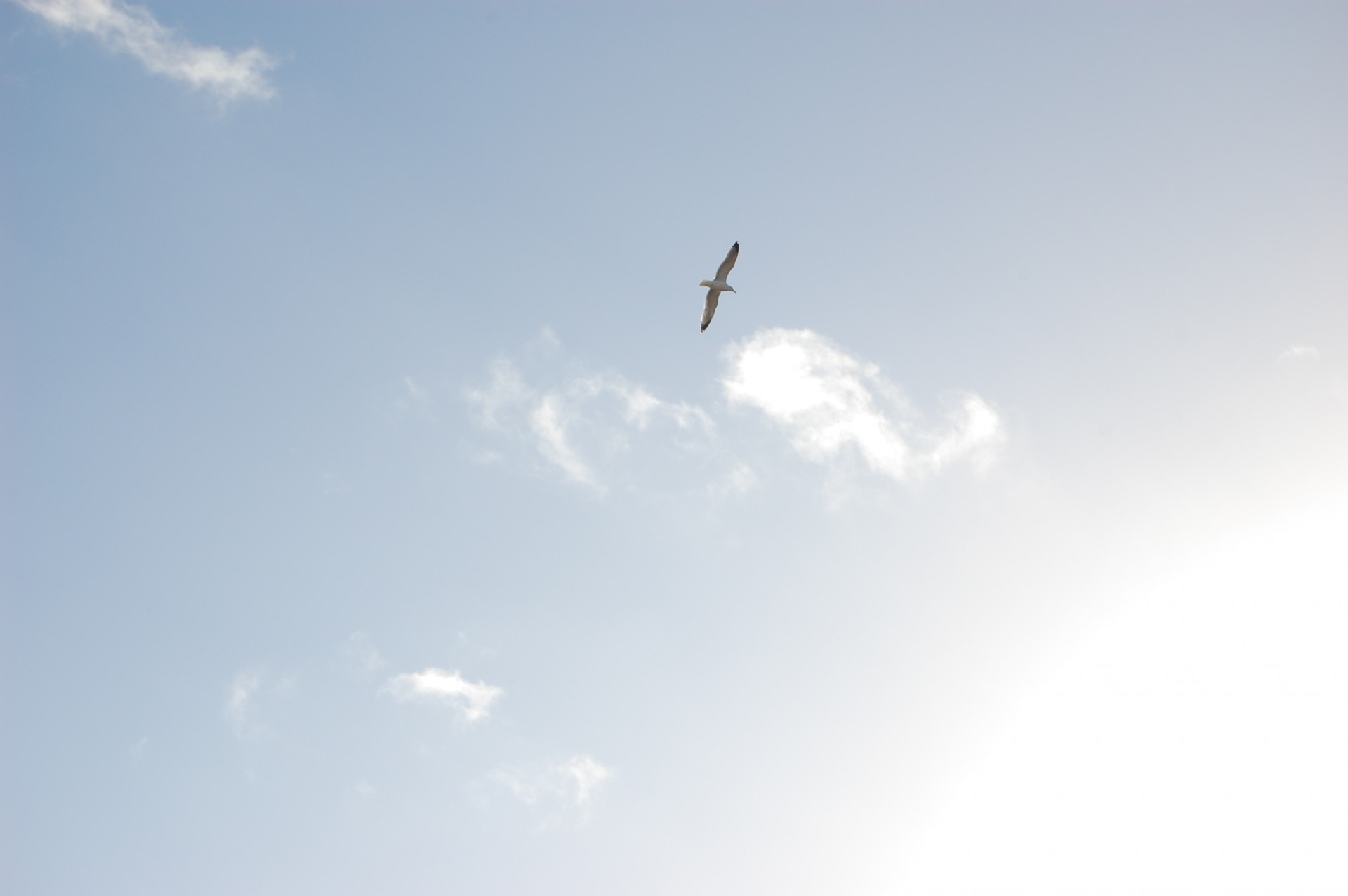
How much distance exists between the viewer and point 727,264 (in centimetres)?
5106

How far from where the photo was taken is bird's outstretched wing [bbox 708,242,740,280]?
50906 mm

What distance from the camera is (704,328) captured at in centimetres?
5122

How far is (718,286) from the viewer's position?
51156mm

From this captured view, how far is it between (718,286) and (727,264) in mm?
1228

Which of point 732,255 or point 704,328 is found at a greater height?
point 732,255

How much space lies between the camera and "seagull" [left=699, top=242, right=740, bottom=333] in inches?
2007

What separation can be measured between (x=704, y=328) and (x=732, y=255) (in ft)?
13.2

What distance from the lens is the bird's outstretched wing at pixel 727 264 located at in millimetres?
50906

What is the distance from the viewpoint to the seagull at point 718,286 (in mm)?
50969

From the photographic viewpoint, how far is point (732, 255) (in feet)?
167
